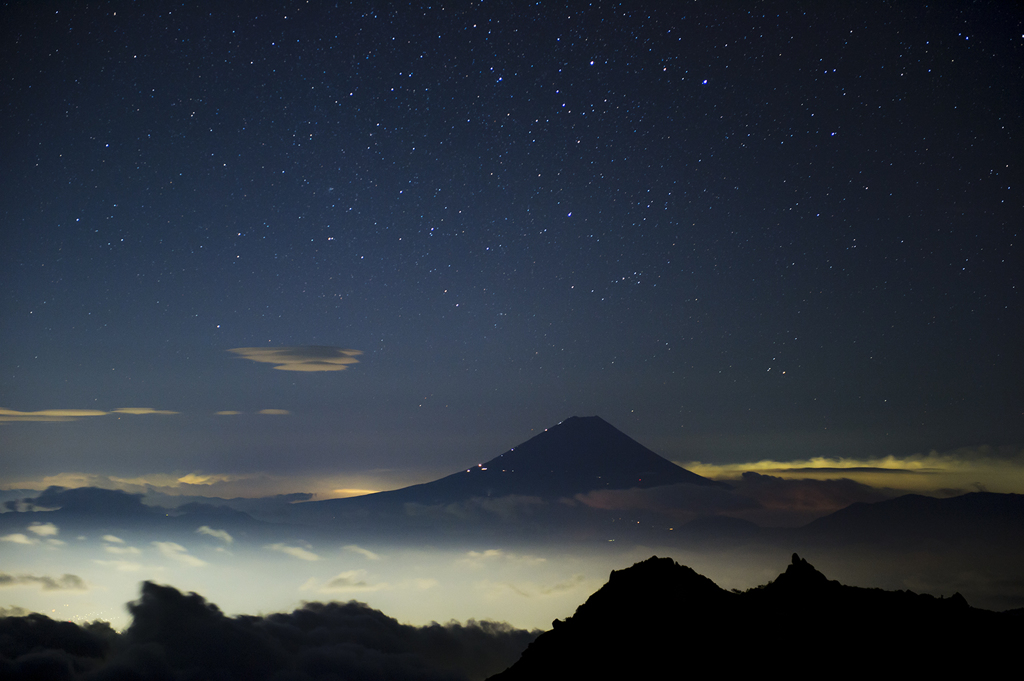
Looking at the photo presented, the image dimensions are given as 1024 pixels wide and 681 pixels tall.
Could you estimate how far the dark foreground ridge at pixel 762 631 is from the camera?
1246 inches

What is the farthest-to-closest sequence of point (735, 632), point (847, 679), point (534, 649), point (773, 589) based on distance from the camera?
point (534, 649), point (773, 589), point (735, 632), point (847, 679)

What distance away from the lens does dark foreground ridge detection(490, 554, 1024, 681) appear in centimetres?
3166

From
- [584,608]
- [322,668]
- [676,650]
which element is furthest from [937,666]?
[322,668]

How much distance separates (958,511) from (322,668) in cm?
20866

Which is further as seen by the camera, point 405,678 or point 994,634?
point 405,678

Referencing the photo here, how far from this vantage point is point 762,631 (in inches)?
1487

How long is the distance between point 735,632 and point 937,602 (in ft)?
40.9

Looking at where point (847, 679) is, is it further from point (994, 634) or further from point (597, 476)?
point (597, 476)

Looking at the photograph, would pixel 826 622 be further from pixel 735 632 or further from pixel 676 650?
pixel 676 650

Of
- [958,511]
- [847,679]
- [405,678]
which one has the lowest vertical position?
Answer: [405,678]

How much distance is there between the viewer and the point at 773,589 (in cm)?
4216

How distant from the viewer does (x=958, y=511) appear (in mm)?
171000

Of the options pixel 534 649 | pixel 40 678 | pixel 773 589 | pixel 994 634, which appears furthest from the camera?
pixel 40 678

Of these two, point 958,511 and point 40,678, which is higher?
point 958,511
